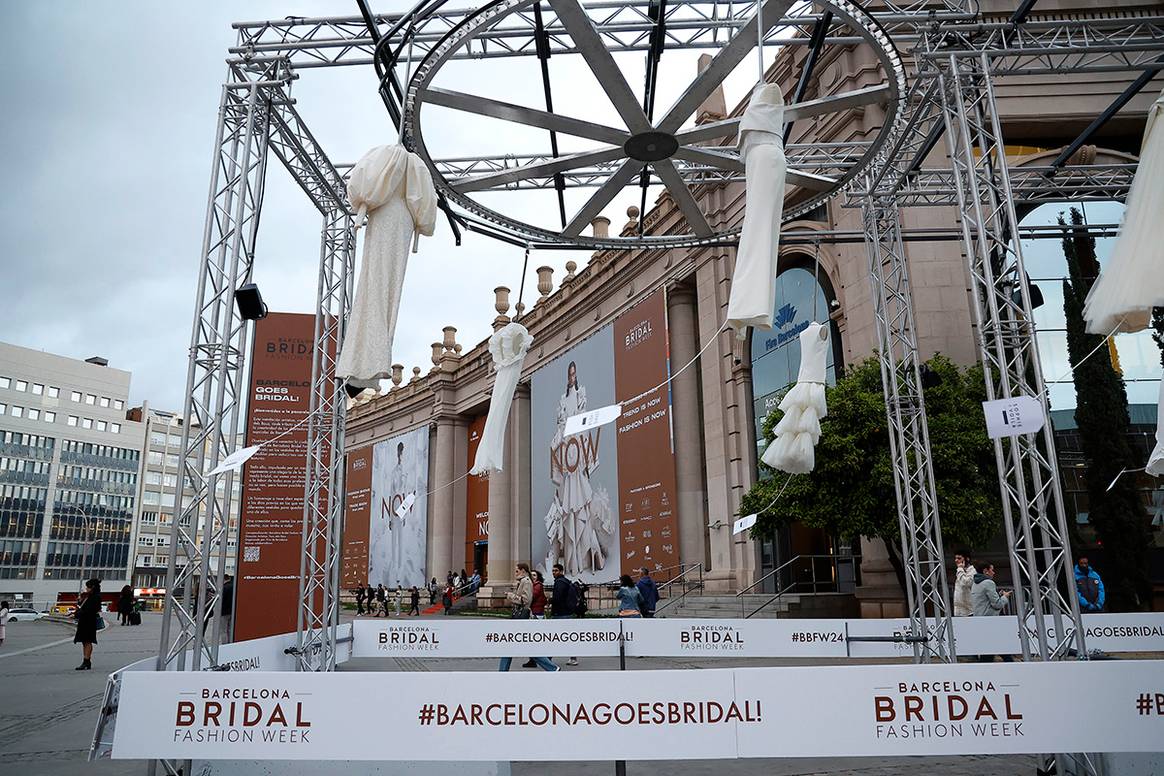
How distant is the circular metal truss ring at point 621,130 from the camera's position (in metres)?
8.43

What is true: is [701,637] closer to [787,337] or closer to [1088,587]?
[1088,587]

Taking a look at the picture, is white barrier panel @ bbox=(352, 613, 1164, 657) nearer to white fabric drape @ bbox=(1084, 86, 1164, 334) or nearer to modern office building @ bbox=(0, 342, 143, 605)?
white fabric drape @ bbox=(1084, 86, 1164, 334)

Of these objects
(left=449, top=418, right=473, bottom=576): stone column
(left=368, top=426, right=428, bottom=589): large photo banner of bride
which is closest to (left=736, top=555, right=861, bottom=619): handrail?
(left=368, top=426, right=428, bottom=589): large photo banner of bride

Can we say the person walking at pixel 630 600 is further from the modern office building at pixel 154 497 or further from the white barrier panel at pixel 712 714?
the modern office building at pixel 154 497

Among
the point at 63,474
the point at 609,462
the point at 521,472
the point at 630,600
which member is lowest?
the point at 630,600

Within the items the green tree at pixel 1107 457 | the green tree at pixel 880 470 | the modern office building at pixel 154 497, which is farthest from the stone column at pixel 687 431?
the modern office building at pixel 154 497

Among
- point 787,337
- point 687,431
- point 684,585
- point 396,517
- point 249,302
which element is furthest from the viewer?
point 396,517

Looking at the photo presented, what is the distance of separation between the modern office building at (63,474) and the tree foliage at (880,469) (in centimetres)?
7682

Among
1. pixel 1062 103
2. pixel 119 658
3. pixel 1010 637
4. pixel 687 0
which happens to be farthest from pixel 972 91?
pixel 119 658

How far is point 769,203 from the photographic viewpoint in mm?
6883

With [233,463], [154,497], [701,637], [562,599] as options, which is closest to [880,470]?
[701,637]

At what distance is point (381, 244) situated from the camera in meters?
7.88

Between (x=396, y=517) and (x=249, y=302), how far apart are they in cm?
3682

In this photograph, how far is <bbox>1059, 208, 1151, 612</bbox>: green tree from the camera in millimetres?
17672
